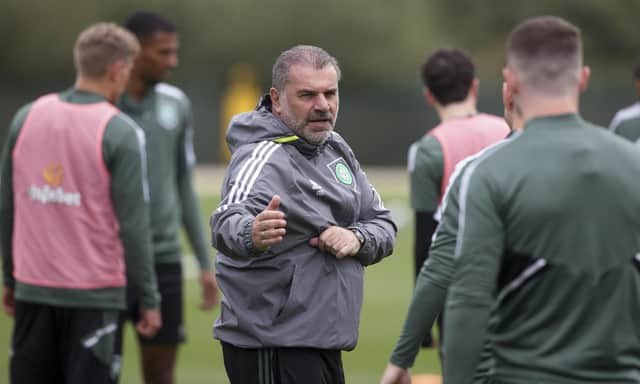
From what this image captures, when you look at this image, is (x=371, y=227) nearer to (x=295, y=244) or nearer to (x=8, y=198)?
(x=295, y=244)

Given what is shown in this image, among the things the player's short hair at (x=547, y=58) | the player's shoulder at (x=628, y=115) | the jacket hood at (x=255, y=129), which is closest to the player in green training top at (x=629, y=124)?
the player's shoulder at (x=628, y=115)

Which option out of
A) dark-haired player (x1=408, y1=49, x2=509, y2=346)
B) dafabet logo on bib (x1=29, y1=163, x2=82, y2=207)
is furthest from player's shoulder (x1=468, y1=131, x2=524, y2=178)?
dafabet logo on bib (x1=29, y1=163, x2=82, y2=207)

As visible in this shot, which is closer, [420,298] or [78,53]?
[420,298]

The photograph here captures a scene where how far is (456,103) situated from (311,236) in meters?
2.33

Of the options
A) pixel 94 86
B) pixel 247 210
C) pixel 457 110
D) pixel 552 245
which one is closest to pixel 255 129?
pixel 247 210

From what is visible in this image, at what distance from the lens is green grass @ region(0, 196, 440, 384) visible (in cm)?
986

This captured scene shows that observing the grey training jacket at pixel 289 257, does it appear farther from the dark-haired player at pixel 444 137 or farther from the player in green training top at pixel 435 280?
the dark-haired player at pixel 444 137

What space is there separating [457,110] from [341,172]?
6.75ft

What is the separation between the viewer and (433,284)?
4.31 m

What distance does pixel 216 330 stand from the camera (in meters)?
4.89

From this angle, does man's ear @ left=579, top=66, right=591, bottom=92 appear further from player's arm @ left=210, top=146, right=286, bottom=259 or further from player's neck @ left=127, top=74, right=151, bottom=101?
player's neck @ left=127, top=74, right=151, bottom=101

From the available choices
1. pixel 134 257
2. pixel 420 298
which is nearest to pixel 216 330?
pixel 420 298

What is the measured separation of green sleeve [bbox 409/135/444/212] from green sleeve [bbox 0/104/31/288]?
2.11 metres

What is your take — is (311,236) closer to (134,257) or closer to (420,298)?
(420,298)
